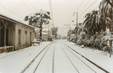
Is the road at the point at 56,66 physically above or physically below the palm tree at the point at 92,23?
below

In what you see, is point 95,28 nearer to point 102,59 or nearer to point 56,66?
point 102,59

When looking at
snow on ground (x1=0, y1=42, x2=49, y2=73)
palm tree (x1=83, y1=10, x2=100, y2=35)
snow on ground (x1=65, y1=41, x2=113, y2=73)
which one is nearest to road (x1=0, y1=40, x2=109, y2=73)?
snow on ground (x1=0, y1=42, x2=49, y2=73)

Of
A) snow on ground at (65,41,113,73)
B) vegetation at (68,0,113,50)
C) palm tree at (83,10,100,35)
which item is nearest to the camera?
snow on ground at (65,41,113,73)

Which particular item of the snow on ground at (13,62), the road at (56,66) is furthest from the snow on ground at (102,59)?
the snow on ground at (13,62)

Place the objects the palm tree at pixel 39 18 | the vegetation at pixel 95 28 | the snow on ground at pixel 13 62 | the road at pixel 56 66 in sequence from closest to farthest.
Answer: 1. the road at pixel 56 66
2. the snow on ground at pixel 13 62
3. the vegetation at pixel 95 28
4. the palm tree at pixel 39 18

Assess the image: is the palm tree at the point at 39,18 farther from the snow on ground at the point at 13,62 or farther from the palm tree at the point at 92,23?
the snow on ground at the point at 13,62

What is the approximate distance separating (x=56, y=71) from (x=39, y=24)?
299 feet

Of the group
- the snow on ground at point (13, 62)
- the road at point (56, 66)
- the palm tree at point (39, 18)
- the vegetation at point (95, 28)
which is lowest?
the road at point (56, 66)

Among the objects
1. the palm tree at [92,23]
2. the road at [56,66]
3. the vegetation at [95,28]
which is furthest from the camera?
the palm tree at [92,23]

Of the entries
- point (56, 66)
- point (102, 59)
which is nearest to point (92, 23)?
point (102, 59)

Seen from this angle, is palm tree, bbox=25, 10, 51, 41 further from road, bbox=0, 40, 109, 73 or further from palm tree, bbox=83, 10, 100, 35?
road, bbox=0, 40, 109, 73

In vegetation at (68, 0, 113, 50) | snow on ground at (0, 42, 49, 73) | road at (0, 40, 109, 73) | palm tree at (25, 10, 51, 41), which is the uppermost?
palm tree at (25, 10, 51, 41)

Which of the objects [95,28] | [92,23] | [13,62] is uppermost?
[92,23]

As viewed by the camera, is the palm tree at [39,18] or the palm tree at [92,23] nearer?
the palm tree at [92,23]
